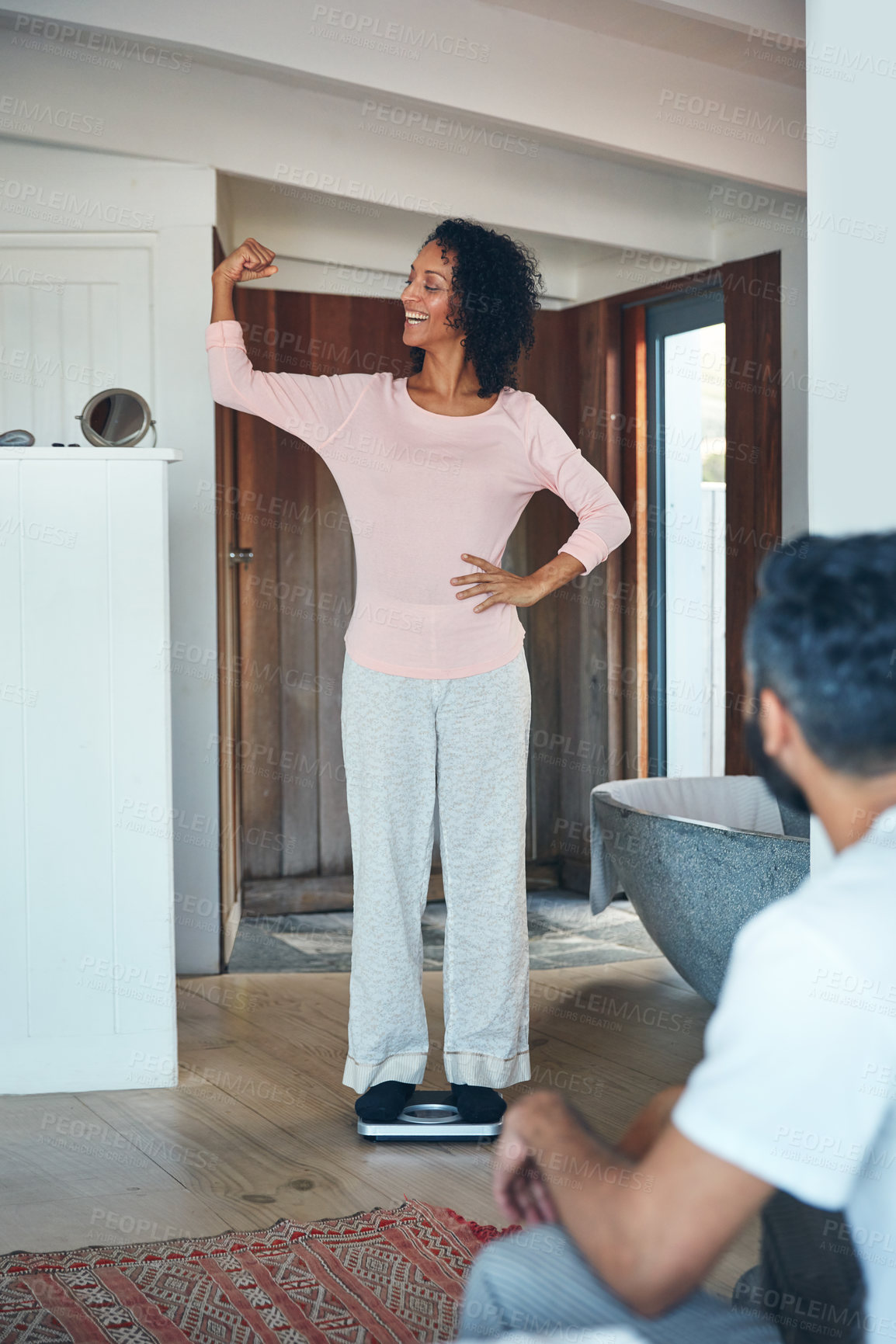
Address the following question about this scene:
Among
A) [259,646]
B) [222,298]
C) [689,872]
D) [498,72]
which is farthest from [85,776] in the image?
[498,72]

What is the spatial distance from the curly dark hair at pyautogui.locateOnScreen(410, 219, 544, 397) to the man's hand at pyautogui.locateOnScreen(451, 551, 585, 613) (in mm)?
347

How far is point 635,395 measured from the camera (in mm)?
4355

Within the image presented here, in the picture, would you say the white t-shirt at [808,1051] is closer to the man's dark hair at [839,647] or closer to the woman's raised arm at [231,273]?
the man's dark hair at [839,647]

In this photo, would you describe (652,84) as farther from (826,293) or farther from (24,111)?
(826,293)

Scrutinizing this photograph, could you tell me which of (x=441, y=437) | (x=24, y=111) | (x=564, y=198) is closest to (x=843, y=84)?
(x=441, y=437)

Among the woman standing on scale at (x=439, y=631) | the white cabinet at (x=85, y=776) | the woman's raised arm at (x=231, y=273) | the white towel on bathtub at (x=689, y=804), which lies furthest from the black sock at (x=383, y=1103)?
the woman's raised arm at (x=231, y=273)

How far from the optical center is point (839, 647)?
0.83m

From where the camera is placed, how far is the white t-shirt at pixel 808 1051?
2.53ft

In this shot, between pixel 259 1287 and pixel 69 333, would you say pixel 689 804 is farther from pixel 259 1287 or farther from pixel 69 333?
pixel 69 333

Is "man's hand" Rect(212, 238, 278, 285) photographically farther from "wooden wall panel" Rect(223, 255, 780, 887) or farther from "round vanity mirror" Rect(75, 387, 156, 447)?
"wooden wall panel" Rect(223, 255, 780, 887)

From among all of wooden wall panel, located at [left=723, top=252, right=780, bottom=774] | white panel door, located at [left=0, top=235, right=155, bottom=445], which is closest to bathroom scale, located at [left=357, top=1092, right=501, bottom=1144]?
wooden wall panel, located at [left=723, top=252, right=780, bottom=774]

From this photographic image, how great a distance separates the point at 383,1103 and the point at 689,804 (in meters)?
1.34

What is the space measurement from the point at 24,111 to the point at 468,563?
1.79 m

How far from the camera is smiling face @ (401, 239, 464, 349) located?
236 cm
